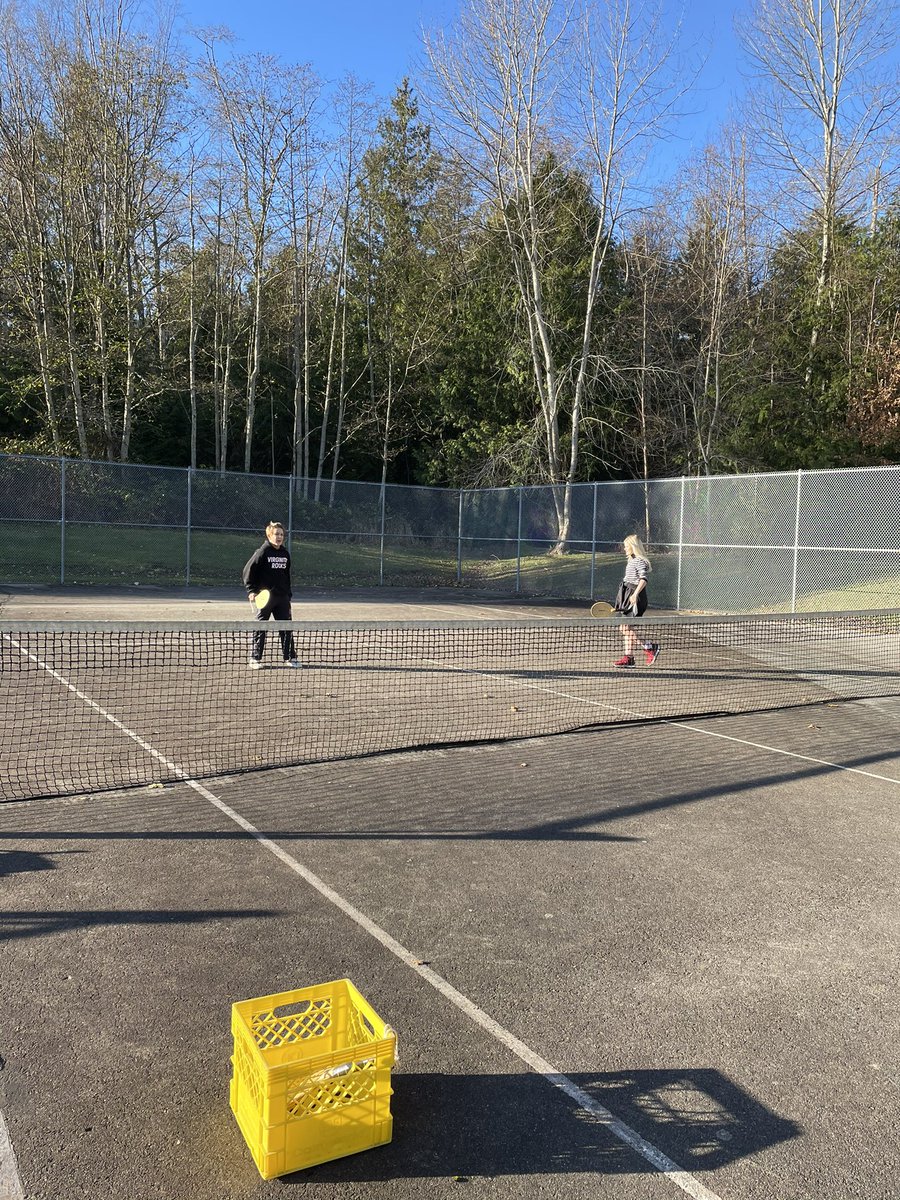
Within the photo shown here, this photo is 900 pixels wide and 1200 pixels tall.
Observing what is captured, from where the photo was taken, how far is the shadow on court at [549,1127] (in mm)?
2893

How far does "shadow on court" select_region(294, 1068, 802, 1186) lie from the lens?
2893mm

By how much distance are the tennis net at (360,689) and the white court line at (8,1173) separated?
3.77 meters

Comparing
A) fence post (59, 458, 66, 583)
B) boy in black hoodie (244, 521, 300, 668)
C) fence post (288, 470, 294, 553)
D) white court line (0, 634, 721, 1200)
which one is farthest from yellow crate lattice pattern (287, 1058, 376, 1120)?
fence post (288, 470, 294, 553)

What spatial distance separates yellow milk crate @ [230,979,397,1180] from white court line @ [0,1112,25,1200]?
66 cm

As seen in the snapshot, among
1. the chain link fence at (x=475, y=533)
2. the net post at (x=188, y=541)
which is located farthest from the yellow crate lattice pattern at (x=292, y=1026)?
the net post at (x=188, y=541)

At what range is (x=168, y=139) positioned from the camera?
2867 centimetres

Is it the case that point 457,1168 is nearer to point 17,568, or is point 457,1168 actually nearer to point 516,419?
point 17,568

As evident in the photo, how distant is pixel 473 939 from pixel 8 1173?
2.20 metres

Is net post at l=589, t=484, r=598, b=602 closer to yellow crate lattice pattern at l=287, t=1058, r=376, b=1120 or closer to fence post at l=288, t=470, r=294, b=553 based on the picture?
fence post at l=288, t=470, r=294, b=553

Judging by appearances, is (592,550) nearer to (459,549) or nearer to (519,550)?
(519,550)

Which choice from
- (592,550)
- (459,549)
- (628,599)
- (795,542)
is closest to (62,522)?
(459,549)

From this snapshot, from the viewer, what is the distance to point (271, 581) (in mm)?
12055

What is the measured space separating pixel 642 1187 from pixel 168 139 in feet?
105

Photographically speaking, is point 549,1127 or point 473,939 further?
point 473,939
